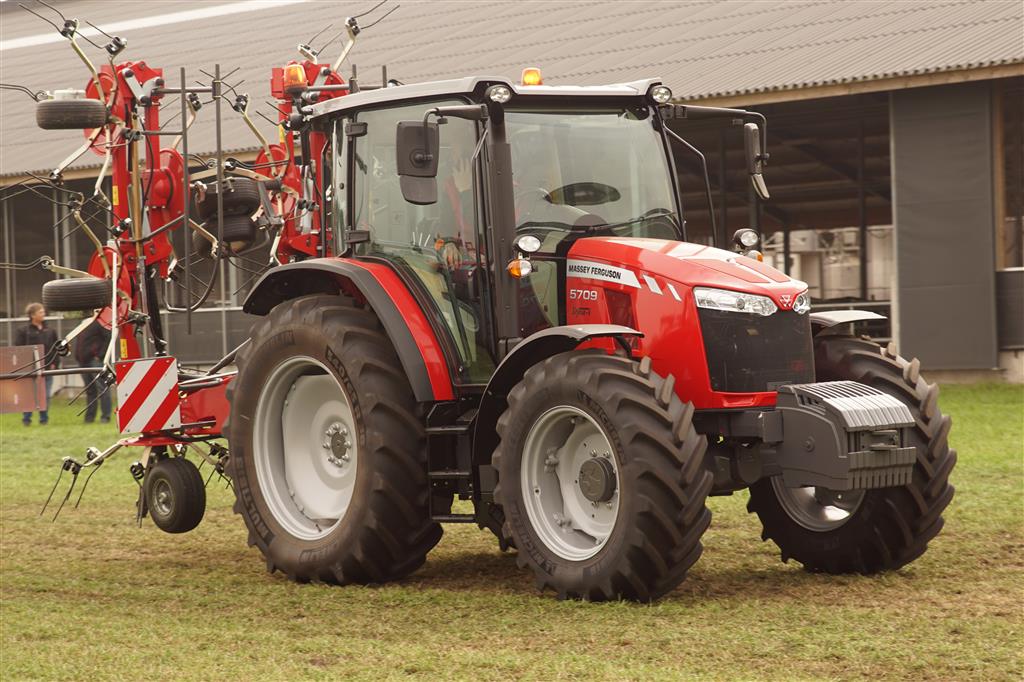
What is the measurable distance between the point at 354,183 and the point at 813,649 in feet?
11.8

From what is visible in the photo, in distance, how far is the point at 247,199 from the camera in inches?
397

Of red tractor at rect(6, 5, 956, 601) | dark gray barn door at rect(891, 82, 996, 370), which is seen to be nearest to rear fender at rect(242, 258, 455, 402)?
red tractor at rect(6, 5, 956, 601)

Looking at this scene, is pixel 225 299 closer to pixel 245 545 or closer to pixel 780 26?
pixel 780 26

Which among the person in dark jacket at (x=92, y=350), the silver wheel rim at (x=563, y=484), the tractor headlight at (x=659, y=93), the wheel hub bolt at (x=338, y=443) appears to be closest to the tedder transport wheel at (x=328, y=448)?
the wheel hub bolt at (x=338, y=443)

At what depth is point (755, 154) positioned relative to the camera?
7996 mm

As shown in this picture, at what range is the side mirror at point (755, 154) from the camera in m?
7.96

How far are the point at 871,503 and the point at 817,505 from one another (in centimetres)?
52

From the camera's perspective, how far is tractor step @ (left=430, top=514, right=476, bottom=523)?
7473 mm

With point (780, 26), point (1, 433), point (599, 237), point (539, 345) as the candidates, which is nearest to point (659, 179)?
point (599, 237)

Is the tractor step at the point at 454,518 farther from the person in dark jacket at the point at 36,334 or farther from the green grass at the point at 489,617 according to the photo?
the person in dark jacket at the point at 36,334

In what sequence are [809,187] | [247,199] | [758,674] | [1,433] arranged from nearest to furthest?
[758,674], [247,199], [1,433], [809,187]

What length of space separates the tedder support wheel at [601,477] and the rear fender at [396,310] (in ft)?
1.90

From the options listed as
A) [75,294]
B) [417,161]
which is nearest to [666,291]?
[417,161]

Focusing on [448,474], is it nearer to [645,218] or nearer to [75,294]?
[645,218]
